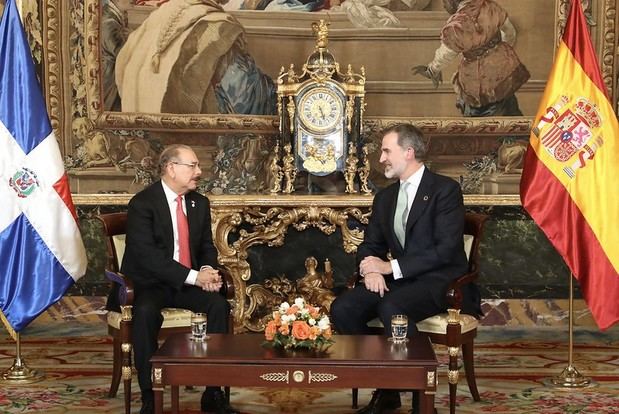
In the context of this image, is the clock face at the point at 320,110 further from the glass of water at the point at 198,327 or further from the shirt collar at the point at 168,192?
the glass of water at the point at 198,327

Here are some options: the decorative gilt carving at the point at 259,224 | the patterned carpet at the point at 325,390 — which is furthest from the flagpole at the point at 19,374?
the decorative gilt carving at the point at 259,224

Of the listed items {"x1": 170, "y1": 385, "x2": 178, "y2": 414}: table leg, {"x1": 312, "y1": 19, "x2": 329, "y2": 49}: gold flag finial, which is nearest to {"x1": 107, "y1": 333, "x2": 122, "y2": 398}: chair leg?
{"x1": 170, "y1": 385, "x2": 178, "y2": 414}: table leg

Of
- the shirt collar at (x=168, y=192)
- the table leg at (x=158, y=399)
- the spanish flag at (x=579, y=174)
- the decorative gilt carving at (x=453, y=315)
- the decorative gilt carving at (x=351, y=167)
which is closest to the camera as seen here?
the table leg at (x=158, y=399)

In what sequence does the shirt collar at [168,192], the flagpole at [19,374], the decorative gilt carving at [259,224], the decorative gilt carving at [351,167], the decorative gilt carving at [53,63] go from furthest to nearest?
1. the decorative gilt carving at [53,63]
2. the decorative gilt carving at [351,167]
3. the decorative gilt carving at [259,224]
4. the flagpole at [19,374]
5. the shirt collar at [168,192]

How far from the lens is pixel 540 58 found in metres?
8.45

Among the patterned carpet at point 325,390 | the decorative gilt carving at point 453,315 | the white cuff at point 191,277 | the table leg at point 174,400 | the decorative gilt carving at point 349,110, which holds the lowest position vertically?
the patterned carpet at point 325,390

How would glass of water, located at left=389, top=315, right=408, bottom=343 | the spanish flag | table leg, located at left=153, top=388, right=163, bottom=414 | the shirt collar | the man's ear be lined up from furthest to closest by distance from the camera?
the spanish flag, the shirt collar, the man's ear, glass of water, located at left=389, top=315, right=408, bottom=343, table leg, located at left=153, top=388, right=163, bottom=414

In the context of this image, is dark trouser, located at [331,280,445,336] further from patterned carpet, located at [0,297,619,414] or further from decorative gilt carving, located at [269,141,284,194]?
decorative gilt carving, located at [269,141,284,194]

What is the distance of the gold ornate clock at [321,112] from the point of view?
7.96 metres

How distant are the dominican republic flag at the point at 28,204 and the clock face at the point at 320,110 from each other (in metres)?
1.89

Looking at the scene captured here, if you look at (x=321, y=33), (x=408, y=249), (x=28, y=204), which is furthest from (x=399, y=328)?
(x=321, y=33)

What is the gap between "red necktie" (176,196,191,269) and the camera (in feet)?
21.3

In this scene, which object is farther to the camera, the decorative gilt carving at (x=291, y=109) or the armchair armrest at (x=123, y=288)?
the decorative gilt carving at (x=291, y=109)

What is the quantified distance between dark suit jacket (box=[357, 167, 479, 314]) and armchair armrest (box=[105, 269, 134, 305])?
150 cm
